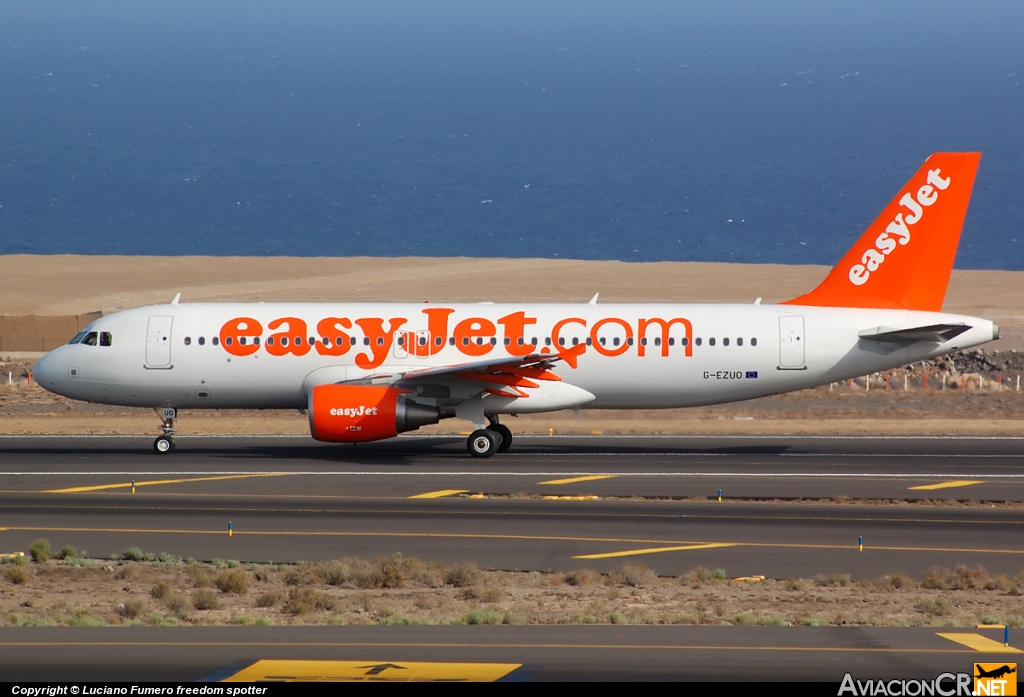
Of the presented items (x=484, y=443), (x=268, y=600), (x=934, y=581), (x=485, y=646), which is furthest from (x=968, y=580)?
(x=484, y=443)

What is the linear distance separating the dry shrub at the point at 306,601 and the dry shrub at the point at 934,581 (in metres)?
9.19

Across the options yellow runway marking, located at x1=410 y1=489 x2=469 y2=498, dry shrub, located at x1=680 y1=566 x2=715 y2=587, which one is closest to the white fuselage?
yellow runway marking, located at x1=410 y1=489 x2=469 y2=498

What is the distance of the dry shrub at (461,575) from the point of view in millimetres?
20953

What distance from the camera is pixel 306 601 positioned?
63.5 feet

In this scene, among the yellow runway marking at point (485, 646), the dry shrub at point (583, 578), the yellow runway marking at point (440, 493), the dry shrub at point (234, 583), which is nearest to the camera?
the yellow runway marking at point (485, 646)

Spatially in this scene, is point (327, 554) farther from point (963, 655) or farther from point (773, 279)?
point (773, 279)

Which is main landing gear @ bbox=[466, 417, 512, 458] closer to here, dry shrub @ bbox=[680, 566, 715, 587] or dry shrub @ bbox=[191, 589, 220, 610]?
dry shrub @ bbox=[680, 566, 715, 587]

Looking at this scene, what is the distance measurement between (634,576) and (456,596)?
2.90 m

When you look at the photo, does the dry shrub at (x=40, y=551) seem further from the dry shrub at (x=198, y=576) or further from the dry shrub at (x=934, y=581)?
the dry shrub at (x=934, y=581)

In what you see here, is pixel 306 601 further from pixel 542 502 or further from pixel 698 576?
pixel 542 502

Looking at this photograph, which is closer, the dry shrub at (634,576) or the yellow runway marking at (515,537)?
the dry shrub at (634,576)

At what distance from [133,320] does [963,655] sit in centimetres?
2698

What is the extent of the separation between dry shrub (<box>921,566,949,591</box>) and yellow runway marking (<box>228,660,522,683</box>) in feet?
29.1

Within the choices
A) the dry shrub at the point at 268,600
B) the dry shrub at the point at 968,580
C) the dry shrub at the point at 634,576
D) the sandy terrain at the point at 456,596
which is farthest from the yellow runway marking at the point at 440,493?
the dry shrub at the point at 968,580
